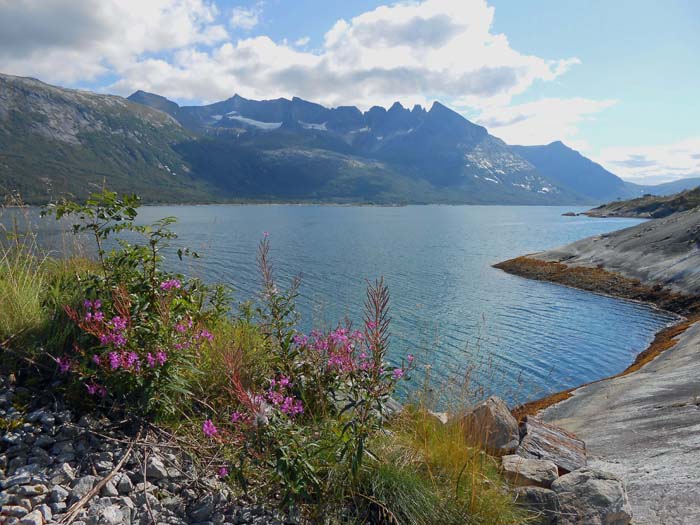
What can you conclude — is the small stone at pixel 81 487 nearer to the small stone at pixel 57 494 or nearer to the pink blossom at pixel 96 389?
the small stone at pixel 57 494

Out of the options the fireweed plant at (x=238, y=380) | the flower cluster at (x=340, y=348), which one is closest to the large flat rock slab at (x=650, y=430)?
the flower cluster at (x=340, y=348)

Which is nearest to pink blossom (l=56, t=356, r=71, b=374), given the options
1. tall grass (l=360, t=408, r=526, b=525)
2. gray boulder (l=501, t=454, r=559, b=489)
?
tall grass (l=360, t=408, r=526, b=525)

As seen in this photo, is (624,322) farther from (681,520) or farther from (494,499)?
(494,499)

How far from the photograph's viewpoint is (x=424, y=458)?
186 inches

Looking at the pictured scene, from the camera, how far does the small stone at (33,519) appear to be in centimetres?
325

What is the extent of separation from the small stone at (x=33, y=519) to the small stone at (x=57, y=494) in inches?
8.0

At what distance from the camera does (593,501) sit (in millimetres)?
5109

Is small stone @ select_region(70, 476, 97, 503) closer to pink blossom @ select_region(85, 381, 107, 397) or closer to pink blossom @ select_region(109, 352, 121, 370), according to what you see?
pink blossom @ select_region(85, 381, 107, 397)

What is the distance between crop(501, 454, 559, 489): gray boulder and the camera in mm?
5671

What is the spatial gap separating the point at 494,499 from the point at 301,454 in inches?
82.8

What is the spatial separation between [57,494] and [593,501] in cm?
558

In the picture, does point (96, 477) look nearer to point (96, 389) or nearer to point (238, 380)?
point (96, 389)

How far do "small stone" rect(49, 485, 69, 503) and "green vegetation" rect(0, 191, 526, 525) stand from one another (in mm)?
911

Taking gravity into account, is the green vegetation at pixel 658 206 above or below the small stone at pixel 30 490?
above
